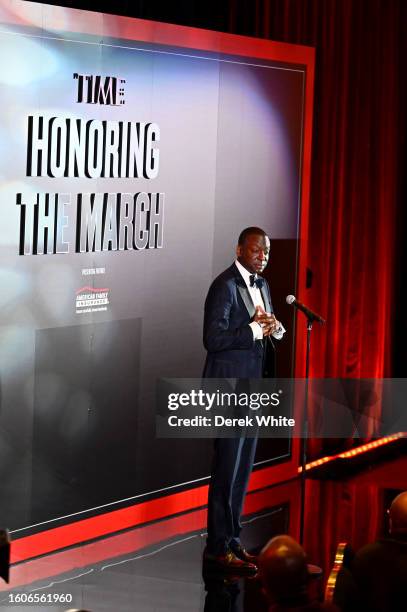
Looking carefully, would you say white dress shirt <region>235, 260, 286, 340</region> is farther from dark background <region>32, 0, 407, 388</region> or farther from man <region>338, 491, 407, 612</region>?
man <region>338, 491, 407, 612</region>

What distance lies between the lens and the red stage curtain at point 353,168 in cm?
866

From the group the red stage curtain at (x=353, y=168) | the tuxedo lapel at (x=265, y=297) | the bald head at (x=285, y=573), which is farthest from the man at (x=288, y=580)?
the red stage curtain at (x=353, y=168)

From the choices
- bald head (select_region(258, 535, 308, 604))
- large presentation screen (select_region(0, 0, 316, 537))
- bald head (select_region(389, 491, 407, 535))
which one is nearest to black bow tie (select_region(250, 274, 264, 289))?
large presentation screen (select_region(0, 0, 316, 537))

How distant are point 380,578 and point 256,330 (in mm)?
2938

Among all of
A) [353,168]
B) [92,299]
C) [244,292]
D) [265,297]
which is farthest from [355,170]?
[92,299]

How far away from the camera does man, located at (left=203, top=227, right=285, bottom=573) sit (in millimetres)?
6355

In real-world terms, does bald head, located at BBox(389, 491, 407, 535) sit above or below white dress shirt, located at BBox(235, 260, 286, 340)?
below

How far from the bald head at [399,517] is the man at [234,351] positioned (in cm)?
250

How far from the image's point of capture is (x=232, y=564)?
6359 millimetres

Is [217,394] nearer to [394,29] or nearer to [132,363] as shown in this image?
[132,363]

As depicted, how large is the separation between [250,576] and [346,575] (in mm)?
2764

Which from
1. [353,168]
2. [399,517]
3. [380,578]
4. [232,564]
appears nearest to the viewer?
[380,578]

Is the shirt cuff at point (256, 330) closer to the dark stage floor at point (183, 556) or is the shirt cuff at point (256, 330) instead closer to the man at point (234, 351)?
the man at point (234, 351)

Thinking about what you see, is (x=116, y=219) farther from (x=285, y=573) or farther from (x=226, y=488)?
(x=285, y=573)
